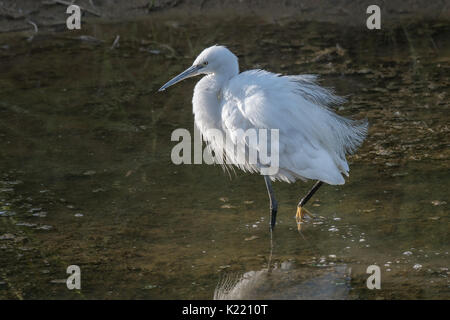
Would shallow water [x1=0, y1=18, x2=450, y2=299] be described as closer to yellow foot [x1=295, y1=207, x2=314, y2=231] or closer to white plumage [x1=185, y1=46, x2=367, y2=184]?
yellow foot [x1=295, y1=207, x2=314, y2=231]

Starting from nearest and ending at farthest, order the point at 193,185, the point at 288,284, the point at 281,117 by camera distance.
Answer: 1. the point at 288,284
2. the point at 281,117
3. the point at 193,185

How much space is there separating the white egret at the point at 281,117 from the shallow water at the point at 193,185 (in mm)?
305

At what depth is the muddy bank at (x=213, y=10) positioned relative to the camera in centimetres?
766

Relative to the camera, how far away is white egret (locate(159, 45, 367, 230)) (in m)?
4.14

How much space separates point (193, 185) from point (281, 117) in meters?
0.91

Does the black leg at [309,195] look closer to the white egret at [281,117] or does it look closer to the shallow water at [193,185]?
the white egret at [281,117]

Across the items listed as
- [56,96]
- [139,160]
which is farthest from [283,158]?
[56,96]

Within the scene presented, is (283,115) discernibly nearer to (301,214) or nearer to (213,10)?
(301,214)

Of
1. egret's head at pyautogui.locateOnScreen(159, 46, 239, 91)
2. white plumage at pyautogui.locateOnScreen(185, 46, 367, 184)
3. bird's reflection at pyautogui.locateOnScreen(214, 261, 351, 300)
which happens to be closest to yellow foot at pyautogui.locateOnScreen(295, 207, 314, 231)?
white plumage at pyautogui.locateOnScreen(185, 46, 367, 184)

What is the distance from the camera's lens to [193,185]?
4.83 m

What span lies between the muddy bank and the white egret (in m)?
3.36

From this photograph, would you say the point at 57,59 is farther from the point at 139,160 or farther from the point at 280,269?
the point at 280,269

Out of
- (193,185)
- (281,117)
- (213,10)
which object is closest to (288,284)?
(281,117)

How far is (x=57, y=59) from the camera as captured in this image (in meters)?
6.96
